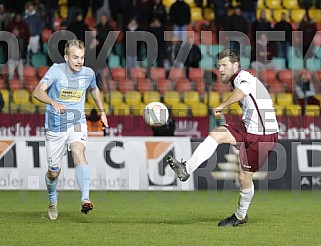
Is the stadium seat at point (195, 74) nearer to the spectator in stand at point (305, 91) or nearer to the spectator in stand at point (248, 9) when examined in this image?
the spectator in stand at point (305, 91)

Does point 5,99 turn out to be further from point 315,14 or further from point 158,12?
point 315,14

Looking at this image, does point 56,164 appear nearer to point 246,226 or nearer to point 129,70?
point 246,226

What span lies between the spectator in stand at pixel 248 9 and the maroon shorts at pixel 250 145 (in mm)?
10911

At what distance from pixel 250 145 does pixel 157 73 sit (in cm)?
884

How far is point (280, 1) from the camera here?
22.0 m

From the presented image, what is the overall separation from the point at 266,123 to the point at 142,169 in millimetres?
5937

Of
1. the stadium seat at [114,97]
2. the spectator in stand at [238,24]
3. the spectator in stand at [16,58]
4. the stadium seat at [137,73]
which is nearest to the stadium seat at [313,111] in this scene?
the spectator in stand at [238,24]

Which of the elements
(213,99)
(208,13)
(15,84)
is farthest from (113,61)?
(208,13)

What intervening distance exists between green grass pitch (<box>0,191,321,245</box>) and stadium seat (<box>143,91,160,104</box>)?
3.26 m

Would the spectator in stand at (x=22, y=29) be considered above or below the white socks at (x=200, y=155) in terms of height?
above

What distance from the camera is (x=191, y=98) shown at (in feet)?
61.5

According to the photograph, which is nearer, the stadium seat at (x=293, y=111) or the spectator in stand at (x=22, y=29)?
the stadium seat at (x=293, y=111)

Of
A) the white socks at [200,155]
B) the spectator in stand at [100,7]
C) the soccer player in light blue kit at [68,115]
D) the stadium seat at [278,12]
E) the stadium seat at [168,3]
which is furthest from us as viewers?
the stadium seat at [278,12]

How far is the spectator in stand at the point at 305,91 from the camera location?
18.6 metres
